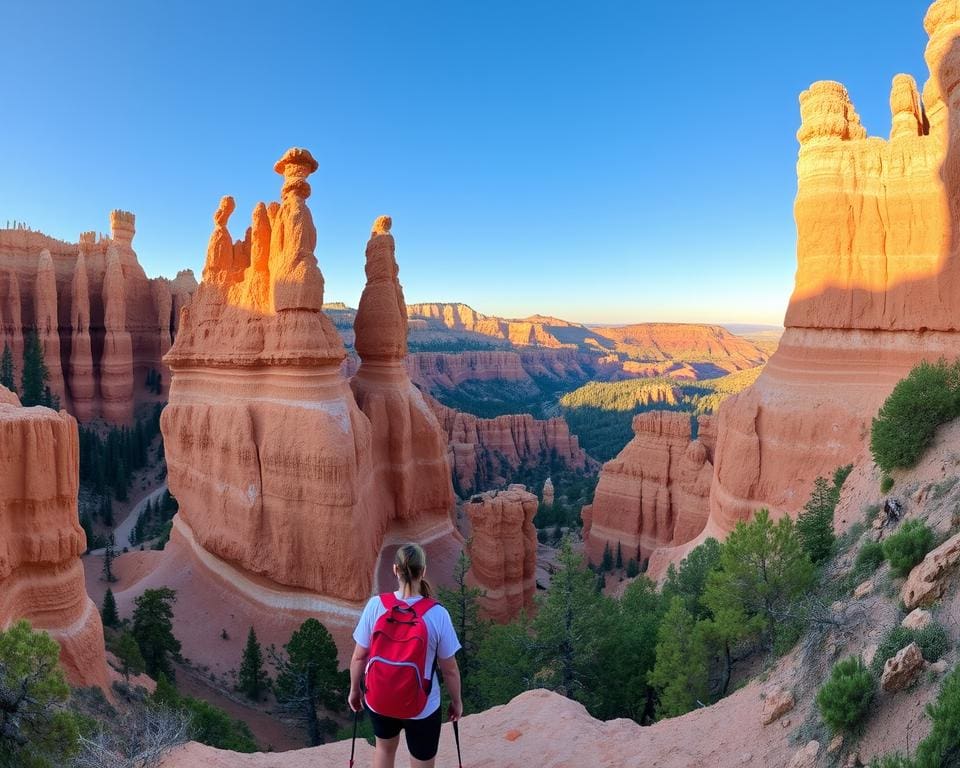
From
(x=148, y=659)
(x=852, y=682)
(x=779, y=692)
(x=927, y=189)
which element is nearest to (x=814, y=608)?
(x=779, y=692)

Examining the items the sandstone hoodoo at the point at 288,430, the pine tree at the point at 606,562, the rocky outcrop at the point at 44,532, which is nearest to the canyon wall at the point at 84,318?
the sandstone hoodoo at the point at 288,430

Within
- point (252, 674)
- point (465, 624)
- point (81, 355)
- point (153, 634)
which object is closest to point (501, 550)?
point (465, 624)

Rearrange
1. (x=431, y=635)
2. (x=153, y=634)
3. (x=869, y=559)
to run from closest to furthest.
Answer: (x=431, y=635) < (x=869, y=559) < (x=153, y=634)

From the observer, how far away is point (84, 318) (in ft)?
155

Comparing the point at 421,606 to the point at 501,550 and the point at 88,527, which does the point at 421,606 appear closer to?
the point at 501,550

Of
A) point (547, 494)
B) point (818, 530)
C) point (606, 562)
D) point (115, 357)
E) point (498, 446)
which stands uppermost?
point (115, 357)

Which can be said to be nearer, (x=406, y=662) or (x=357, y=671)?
(x=406, y=662)

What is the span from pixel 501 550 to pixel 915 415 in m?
14.1

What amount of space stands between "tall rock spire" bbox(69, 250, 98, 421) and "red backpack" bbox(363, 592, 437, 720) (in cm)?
5277

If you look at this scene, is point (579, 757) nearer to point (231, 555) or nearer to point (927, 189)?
point (231, 555)

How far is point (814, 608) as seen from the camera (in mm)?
7766

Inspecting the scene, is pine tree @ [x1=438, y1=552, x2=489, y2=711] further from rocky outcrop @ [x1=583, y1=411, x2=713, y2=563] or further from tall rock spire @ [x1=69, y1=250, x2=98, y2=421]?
tall rock spire @ [x1=69, y1=250, x2=98, y2=421]

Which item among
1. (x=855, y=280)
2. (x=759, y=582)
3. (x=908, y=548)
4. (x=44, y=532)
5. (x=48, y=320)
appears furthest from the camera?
(x=48, y=320)

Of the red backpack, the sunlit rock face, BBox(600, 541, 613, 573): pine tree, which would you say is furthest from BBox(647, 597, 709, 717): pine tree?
BBox(600, 541, 613, 573): pine tree
